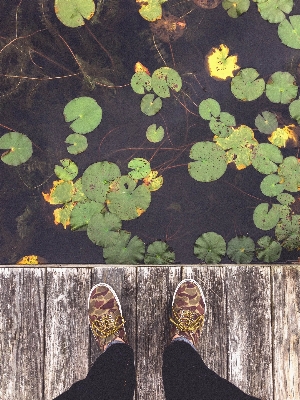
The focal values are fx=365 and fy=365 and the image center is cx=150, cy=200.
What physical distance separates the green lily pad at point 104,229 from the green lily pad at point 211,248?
404 millimetres

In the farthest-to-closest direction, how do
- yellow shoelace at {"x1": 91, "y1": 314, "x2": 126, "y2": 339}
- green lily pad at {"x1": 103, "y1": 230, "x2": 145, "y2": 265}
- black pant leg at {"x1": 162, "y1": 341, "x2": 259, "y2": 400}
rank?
green lily pad at {"x1": 103, "y1": 230, "x2": 145, "y2": 265}, yellow shoelace at {"x1": 91, "y1": 314, "x2": 126, "y2": 339}, black pant leg at {"x1": 162, "y1": 341, "x2": 259, "y2": 400}

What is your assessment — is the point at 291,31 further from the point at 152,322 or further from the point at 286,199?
the point at 152,322

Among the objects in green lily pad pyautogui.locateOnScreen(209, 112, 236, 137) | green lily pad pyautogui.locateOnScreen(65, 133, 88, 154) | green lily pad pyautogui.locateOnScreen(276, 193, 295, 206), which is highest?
green lily pad pyautogui.locateOnScreen(209, 112, 236, 137)

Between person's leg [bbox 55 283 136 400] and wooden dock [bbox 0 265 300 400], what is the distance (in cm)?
4

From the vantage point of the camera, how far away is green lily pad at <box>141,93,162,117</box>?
1.78 m

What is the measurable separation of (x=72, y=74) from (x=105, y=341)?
1.27m

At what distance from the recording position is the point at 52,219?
69.9 inches

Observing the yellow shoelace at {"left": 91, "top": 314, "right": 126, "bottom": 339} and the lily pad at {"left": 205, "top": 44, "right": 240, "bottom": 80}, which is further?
the lily pad at {"left": 205, "top": 44, "right": 240, "bottom": 80}

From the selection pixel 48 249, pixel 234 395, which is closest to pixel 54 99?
pixel 48 249

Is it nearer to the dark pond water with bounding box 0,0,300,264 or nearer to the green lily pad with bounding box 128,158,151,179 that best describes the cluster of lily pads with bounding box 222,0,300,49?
the dark pond water with bounding box 0,0,300,264

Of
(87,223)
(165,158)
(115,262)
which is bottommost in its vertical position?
(115,262)

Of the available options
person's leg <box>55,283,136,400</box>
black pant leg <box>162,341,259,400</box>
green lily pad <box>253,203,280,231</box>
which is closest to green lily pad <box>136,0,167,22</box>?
green lily pad <box>253,203,280,231</box>

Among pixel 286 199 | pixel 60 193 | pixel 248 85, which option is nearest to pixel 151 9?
pixel 248 85

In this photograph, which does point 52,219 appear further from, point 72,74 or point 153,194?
point 72,74
